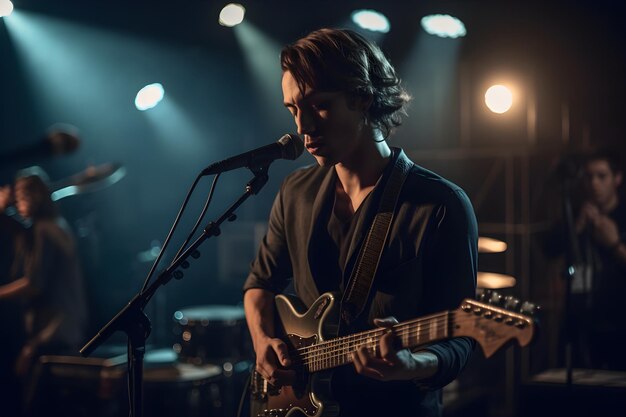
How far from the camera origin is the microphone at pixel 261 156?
2.49 meters

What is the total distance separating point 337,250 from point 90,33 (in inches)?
Result: 251

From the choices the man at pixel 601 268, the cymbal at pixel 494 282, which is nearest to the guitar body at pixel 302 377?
the cymbal at pixel 494 282

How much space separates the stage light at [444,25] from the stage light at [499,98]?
74 centimetres

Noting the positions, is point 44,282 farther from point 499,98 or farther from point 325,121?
point 499,98

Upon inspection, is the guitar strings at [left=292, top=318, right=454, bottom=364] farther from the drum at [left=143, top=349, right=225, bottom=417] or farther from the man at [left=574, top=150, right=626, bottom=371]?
the man at [left=574, top=150, right=626, bottom=371]

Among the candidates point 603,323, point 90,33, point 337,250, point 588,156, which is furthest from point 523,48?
point 337,250

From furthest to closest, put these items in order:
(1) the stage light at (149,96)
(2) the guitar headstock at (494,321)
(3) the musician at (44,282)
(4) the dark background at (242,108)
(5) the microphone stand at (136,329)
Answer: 1. (1) the stage light at (149,96)
2. (4) the dark background at (242,108)
3. (3) the musician at (44,282)
4. (5) the microphone stand at (136,329)
5. (2) the guitar headstock at (494,321)

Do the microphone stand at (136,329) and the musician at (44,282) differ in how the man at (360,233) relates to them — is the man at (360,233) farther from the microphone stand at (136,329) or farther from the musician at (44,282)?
the musician at (44,282)

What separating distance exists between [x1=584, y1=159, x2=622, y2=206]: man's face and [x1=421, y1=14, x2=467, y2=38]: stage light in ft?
6.44

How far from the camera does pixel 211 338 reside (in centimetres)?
582

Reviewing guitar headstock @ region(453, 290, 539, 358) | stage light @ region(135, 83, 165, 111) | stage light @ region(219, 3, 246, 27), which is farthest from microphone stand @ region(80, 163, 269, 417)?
stage light @ region(135, 83, 165, 111)

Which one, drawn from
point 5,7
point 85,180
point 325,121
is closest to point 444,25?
point 85,180

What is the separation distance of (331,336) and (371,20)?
18.1 feet

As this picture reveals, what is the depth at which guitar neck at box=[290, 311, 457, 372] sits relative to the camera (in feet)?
7.22
